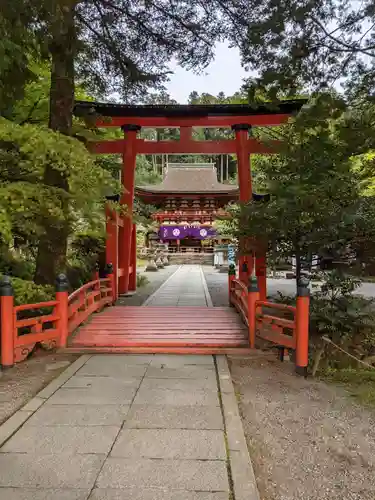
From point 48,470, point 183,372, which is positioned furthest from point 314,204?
point 48,470

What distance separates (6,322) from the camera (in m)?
5.00

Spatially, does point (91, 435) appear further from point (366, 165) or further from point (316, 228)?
point (366, 165)

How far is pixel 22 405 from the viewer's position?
3.93 metres

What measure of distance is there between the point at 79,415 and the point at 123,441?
695 mm

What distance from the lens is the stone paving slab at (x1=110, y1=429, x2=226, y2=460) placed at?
290 centimetres

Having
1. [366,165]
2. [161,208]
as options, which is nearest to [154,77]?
[366,165]

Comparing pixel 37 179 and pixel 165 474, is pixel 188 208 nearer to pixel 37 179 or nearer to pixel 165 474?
pixel 37 179

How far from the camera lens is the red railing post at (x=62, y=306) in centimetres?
583

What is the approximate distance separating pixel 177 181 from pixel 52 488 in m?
36.9

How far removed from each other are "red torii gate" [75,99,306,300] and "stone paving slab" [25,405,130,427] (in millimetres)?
6072

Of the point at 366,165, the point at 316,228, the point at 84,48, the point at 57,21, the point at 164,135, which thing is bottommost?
the point at 316,228

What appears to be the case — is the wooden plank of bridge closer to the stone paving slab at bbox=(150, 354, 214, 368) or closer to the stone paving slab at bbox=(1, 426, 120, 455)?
the stone paving slab at bbox=(150, 354, 214, 368)

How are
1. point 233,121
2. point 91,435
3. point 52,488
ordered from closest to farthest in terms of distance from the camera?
Result: point 52,488, point 91,435, point 233,121

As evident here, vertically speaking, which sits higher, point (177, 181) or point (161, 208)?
point (177, 181)
